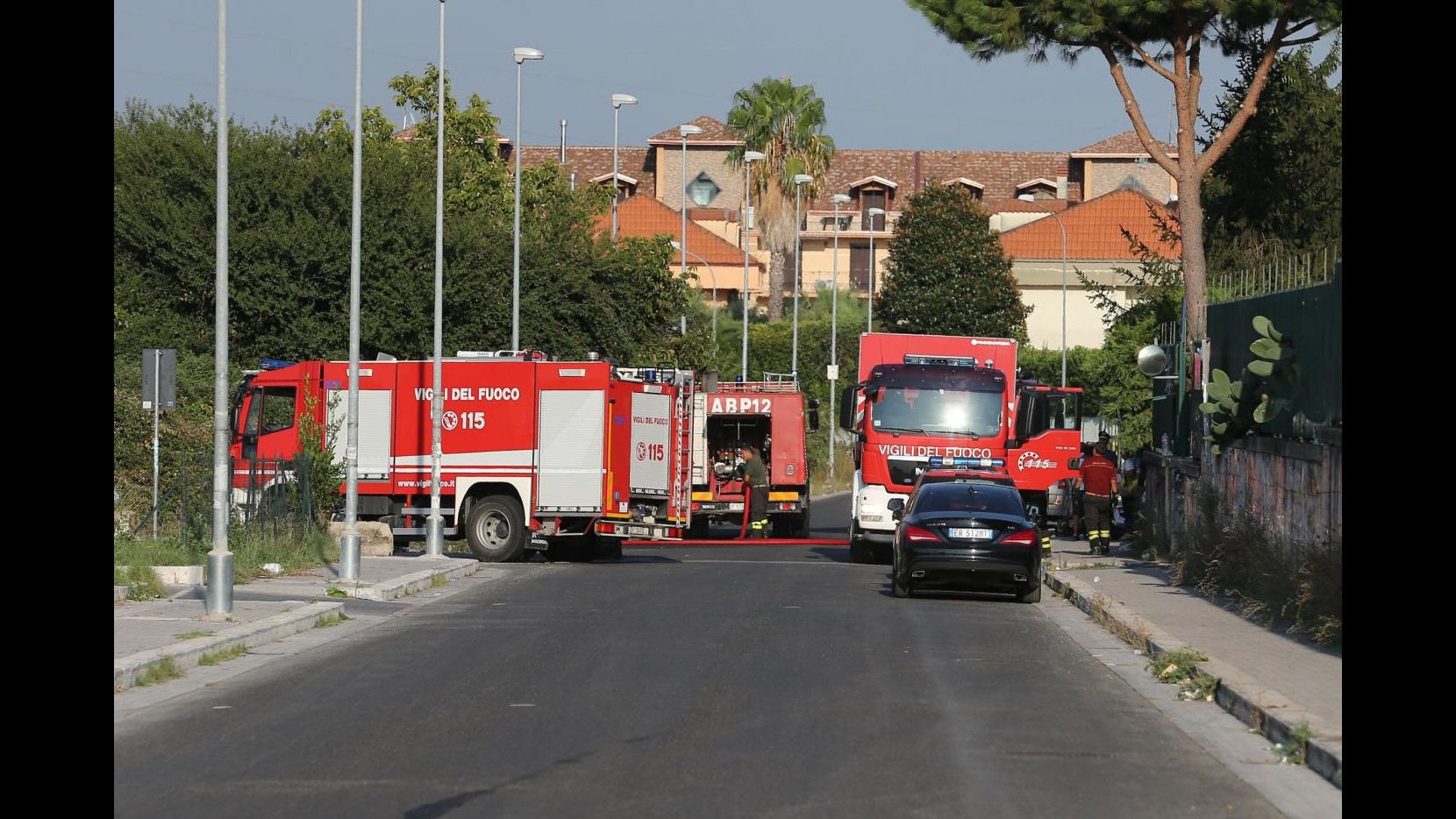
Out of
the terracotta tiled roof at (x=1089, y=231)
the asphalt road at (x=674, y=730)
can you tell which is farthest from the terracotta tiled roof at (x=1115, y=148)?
the asphalt road at (x=674, y=730)

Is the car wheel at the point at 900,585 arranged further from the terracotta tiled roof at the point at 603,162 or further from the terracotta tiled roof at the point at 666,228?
the terracotta tiled roof at the point at 603,162

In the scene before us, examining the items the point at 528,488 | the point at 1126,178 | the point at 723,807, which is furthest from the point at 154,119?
the point at 1126,178

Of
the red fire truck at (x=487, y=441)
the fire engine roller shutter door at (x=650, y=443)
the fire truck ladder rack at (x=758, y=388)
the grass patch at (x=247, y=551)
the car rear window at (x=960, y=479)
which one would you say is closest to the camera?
the grass patch at (x=247, y=551)

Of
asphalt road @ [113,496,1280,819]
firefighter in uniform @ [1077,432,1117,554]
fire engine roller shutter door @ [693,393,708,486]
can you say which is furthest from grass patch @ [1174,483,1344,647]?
fire engine roller shutter door @ [693,393,708,486]

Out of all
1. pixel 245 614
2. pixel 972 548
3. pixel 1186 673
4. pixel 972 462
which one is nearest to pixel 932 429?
pixel 972 462

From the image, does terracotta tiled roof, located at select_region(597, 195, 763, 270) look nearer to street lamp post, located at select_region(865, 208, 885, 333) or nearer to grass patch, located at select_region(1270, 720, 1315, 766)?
street lamp post, located at select_region(865, 208, 885, 333)

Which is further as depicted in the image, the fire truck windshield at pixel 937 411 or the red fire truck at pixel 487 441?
the fire truck windshield at pixel 937 411

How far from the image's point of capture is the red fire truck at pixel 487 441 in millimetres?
29844

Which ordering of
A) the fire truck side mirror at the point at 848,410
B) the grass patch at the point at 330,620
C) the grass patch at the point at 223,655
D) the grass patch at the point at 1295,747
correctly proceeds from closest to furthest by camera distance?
1. the grass patch at the point at 1295,747
2. the grass patch at the point at 223,655
3. the grass patch at the point at 330,620
4. the fire truck side mirror at the point at 848,410

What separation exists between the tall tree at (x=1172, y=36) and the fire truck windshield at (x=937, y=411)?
14.8 feet

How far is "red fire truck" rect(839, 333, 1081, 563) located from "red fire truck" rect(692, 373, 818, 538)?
6.89m
